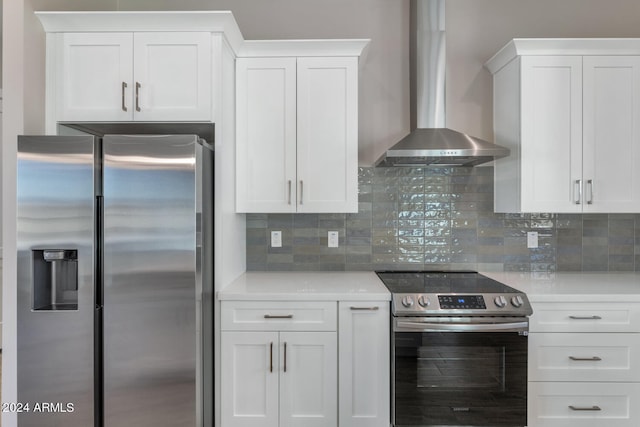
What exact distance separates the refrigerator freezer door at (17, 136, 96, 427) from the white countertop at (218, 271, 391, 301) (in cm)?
69

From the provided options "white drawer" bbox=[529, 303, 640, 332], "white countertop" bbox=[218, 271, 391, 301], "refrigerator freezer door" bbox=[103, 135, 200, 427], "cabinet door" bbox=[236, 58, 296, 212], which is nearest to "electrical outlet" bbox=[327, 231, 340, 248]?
Result: "white countertop" bbox=[218, 271, 391, 301]

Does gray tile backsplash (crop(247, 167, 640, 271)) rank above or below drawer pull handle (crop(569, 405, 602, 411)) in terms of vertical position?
above

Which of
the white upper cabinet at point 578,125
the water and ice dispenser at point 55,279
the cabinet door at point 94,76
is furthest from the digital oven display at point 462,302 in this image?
the cabinet door at point 94,76

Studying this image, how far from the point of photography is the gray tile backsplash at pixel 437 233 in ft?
9.30

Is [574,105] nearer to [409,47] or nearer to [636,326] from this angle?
[409,47]

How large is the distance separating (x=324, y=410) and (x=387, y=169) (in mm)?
1603

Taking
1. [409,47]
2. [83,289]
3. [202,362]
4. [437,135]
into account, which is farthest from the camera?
[409,47]

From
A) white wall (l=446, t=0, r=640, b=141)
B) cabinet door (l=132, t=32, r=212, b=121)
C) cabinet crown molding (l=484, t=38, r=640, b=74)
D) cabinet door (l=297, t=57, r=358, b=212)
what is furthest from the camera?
white wall (l=446, t=0, r=640, b=141)

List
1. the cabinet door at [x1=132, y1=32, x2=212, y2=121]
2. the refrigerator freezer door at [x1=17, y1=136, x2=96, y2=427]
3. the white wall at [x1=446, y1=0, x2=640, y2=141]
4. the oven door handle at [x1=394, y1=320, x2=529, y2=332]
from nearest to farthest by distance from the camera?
the refrigerator freezer door at [x1=17, y1=136, x2=96, y2=427] < the oven door handle at [x1=394, y1=320, x2=529, y2=332] < the cabinet door at [x1=132, y1=32, x2=212, y2=121] < the white wall at [x1=446, y1=0, x2=640, y2=141]

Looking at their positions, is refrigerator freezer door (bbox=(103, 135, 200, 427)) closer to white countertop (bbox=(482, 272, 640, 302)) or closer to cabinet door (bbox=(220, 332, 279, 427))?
cabinet door (bbox=(220, 332, 279, 427))

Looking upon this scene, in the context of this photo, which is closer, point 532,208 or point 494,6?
point 532,208

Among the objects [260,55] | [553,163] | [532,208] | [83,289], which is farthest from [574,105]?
[83,289]

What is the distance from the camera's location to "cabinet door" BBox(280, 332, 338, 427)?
7.08 ft

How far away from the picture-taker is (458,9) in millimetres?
2848
